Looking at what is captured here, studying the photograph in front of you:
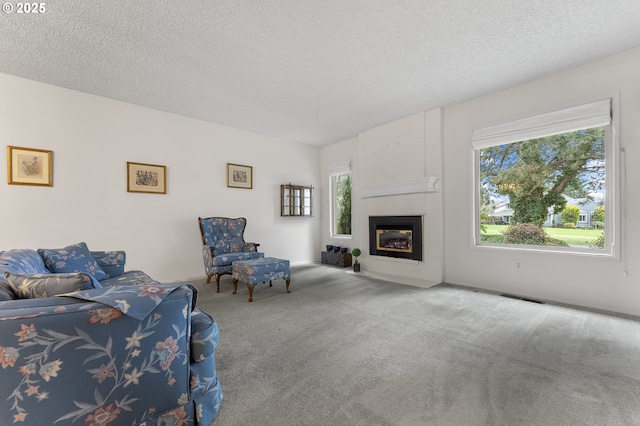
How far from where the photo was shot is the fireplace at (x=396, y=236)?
4559 mm

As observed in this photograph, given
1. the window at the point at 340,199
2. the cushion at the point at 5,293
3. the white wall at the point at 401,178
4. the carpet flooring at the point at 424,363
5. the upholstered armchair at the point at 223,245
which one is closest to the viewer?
the cushion at the point at 5,293

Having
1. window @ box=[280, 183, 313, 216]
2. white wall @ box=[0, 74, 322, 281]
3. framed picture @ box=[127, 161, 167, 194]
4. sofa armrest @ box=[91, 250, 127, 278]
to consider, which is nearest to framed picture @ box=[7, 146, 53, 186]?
white wall @ box=[0, 74, 322, 281]

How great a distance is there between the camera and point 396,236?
492 centimetres

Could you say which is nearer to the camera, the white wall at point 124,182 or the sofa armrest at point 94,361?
the sofa armrest at point 94,361

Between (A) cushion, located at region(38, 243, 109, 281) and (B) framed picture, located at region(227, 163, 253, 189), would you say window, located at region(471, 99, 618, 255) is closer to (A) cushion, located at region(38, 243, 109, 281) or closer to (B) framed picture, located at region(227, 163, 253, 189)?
(B) framed picture, located at region(227, 163, 253, 189)

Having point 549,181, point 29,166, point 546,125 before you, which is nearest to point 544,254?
point 549,181

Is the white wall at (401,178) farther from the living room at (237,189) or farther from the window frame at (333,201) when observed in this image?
the window frame at (333,201)

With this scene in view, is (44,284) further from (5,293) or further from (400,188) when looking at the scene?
(400,188)

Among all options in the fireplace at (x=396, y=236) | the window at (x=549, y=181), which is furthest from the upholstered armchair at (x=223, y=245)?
the window at (x=549, y=181)

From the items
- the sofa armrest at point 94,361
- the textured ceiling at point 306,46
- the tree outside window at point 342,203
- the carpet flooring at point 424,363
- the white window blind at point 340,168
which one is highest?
the textured ceiling at point 306,46

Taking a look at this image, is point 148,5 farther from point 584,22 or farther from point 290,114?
point 584,22

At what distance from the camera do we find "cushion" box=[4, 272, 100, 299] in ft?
3.85

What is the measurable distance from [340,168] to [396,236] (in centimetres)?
211
